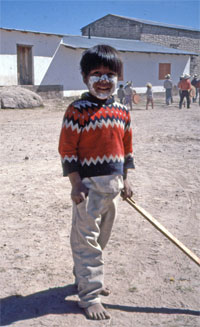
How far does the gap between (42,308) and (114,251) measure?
856 millimetres

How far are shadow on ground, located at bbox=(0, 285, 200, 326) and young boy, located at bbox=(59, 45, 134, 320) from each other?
0.43ft

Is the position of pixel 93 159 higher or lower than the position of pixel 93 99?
lower

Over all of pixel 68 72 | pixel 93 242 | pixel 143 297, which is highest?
pixel 68 72

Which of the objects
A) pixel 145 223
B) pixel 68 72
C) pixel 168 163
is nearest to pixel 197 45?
pixel 68 72

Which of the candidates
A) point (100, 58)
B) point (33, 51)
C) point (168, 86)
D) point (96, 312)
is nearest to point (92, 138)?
point (100, 58)

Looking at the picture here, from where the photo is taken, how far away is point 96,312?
6.80 ft

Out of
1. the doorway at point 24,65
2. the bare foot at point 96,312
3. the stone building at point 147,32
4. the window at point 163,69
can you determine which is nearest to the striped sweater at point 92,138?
the bare foot at point 96,312

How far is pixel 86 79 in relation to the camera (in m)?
2.12

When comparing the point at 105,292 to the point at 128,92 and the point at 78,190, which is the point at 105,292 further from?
the point at 128,92

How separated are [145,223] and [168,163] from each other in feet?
7.80

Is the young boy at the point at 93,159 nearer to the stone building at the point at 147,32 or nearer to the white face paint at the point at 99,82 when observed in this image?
the white face paint at the point at 99,82

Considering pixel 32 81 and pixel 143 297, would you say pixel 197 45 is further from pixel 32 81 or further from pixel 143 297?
pixel 143 297

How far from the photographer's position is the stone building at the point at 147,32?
2905cm

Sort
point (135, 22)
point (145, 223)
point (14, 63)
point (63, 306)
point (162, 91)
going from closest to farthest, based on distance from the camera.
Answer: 1. point (63, 306)
2. point (145, 223)
3. point (14, 63)
4. point (162, 91)
5. point (135, 22)
